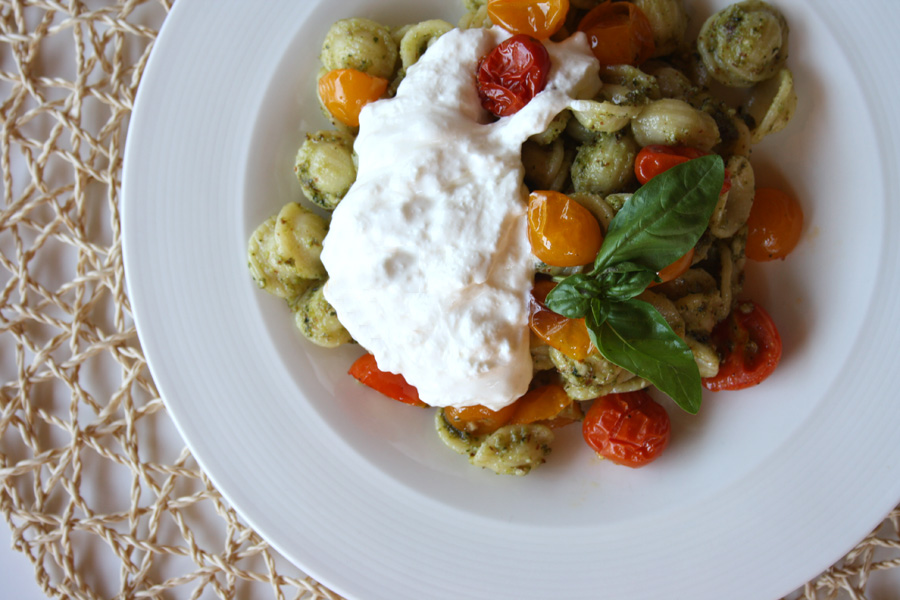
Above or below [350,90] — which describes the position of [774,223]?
below

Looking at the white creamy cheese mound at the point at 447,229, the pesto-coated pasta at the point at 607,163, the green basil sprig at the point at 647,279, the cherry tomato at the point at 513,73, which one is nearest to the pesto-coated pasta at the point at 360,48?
the white creamy cheese mound at the point at 447,229

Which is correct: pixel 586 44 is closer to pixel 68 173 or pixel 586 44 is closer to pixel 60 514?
pixel 68 173

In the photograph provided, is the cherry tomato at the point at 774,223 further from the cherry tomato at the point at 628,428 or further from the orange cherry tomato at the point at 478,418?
the orange cherry tomato at the point at 478,418

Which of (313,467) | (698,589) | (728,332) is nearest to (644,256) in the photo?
(728,332)

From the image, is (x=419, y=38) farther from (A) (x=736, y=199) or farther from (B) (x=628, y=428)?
(B) (x=628, y=428)

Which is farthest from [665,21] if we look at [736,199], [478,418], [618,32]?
[478,418]

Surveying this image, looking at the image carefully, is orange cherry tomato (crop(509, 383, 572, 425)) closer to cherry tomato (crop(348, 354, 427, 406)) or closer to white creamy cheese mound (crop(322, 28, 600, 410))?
white creamy cheese mound (crop(322, 28, 600, 410))
